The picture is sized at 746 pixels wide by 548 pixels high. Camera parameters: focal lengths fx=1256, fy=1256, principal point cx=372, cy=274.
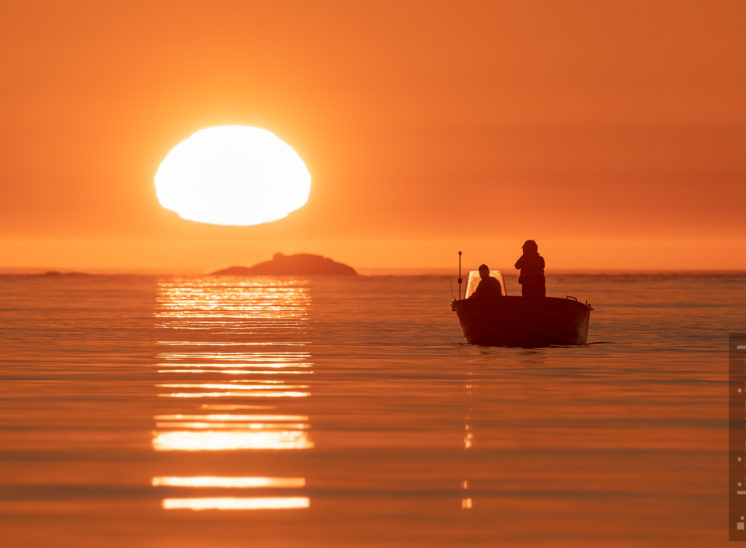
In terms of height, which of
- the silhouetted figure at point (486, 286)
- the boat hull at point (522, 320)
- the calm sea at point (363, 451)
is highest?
the silhouetted figure at point (486, 286)

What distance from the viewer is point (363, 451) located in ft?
56.1

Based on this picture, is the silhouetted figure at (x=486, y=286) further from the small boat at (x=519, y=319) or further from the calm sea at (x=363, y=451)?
the calm sea at (x=363, y=451)

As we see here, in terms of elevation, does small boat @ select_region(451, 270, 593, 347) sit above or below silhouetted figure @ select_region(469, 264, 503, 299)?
below

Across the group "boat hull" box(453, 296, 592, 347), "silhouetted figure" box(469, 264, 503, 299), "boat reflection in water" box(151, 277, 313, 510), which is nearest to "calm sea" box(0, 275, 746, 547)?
"boat reflection in water" box(151, 277, 313, 510)

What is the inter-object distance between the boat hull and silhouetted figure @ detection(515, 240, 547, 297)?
1.80ft

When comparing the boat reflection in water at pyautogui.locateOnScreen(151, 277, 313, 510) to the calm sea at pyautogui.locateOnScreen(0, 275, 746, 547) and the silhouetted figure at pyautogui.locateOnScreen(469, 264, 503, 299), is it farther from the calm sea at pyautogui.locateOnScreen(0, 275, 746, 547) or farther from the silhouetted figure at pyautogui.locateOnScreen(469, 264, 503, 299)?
the silhouetted figure at pyautogui.locateOnScreen(469, 264, 503, 299)

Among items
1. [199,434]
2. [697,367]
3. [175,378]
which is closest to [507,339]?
[697,367]

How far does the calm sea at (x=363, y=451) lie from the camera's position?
12266 mm

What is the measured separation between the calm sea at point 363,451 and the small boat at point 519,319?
11.0 feet

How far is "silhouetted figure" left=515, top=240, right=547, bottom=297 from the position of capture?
38.9 metres

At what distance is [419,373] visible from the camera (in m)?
30.8

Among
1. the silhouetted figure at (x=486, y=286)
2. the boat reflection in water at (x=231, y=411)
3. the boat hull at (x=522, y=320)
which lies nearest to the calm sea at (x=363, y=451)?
the boat reflection in water at (x=231, y=411)

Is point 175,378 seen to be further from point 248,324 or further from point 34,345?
point 248,324

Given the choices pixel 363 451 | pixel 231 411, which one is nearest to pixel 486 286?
pixel 231 411
